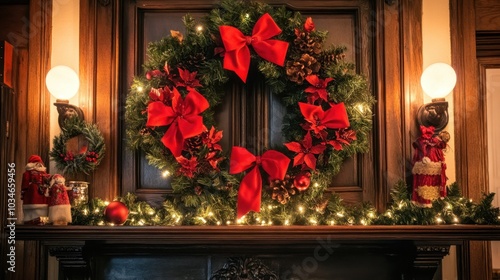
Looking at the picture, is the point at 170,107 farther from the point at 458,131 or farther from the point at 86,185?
the point at 458,131

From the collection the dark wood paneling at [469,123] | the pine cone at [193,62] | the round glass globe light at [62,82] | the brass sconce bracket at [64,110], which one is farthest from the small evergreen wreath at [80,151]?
the dark wood paneling at [469,123]

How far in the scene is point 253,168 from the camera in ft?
9.00

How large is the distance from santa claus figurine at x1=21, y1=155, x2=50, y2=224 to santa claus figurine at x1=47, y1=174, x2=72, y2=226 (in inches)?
1.8

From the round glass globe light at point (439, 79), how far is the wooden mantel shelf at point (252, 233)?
2.23 feet

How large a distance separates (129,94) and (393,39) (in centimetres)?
142

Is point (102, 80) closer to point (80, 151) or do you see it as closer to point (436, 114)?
point (80, 151)

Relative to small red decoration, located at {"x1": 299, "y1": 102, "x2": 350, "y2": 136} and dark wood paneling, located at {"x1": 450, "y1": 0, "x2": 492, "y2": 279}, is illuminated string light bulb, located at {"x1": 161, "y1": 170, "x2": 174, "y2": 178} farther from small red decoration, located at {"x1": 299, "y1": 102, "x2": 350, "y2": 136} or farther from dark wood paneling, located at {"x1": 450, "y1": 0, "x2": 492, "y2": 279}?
dark wood paneling, located at {"x1": 450, "y1": 0, "x2": 492, "y2": 279}

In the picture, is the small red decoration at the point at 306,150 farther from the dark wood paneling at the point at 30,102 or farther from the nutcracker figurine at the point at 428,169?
the dark wood paneling at the point at 30,102

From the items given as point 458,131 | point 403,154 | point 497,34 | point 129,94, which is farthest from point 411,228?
point 129,94

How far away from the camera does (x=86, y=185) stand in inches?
111

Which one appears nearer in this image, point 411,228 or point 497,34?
point 411,228

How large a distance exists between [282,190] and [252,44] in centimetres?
74

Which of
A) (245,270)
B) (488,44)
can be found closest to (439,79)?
(488,44)

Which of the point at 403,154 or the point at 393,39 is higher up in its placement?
the point at 393,39
